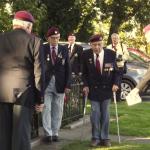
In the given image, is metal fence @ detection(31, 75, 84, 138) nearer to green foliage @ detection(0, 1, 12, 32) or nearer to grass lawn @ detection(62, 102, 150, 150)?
grass lawn @ detection(62, 102, 150, 150)

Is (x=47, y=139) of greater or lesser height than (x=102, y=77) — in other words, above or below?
below

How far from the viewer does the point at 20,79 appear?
24.5 ft

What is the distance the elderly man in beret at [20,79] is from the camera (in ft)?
24.5

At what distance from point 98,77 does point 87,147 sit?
1.25 metres

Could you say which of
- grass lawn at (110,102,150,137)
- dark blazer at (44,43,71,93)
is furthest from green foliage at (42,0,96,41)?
dark blazer at (44,43,71,93)

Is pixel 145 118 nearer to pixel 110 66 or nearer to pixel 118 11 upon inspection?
pixel 110 66

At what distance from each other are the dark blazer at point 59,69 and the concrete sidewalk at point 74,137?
0.98 m

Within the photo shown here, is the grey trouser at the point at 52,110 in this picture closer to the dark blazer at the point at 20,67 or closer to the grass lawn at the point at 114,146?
the grass lawn at the point at 114,146

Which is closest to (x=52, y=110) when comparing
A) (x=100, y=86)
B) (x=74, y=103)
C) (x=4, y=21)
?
(x=100, y=86)

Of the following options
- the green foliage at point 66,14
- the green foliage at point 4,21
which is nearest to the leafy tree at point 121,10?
the green foliage at point 66,14

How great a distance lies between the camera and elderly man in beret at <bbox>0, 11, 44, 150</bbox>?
7473 millimetres

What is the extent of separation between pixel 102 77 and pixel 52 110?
1128 mm

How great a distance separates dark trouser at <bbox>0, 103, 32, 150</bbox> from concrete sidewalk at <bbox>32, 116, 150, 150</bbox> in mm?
2216

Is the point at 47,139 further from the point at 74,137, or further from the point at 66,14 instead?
the point at 66,14
